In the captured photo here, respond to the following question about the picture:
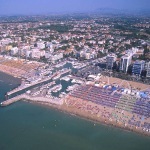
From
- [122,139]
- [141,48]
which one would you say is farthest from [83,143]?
[141,48]

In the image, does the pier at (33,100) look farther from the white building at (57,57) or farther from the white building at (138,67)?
→ the white building at (57,57)

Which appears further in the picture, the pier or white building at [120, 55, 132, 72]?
white building at [120, 55, 132, 72]

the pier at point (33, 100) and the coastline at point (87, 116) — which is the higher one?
the pier at point (33, 100)

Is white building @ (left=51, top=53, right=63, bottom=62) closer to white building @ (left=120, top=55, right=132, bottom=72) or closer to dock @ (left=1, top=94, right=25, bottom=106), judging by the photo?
white building @ (left=120, top=55, right=132, bottom=72)

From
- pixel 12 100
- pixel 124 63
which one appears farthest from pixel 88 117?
pixel 124 63

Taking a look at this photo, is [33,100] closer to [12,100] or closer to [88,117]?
[12,100]

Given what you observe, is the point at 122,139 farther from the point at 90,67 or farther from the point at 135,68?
the point at 90,67

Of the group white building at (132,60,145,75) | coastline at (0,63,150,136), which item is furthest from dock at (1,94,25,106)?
white building at (132,60,145,75)

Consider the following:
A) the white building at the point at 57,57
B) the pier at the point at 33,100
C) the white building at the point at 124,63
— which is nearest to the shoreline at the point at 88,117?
the pier at the point at 33,100
